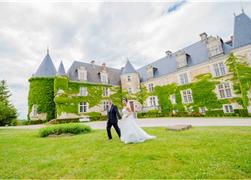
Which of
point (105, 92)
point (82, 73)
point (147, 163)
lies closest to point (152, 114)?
point (105, 92)

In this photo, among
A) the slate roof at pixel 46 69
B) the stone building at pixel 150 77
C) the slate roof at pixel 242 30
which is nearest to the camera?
the slate roof at pixel 242 30

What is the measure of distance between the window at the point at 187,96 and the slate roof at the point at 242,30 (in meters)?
8.23

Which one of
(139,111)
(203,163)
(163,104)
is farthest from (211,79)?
(203,163)

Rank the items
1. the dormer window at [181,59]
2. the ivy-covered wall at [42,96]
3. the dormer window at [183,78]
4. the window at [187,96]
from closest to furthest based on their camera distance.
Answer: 1. the window at [187,96]
2. the dormer window at [183,78]
3. the dormer window at [181,59]
4. the ivy-covered wall at [42,96]

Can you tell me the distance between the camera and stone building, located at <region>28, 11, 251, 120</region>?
18688 millimetres

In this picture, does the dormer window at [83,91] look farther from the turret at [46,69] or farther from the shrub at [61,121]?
the turret at [46,69]

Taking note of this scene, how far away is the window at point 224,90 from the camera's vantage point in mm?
18559

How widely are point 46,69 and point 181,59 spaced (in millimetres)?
24371

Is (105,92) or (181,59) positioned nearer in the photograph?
(181,59)

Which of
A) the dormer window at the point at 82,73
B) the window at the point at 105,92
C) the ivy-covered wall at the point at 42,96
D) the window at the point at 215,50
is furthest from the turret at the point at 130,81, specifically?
the window at the point at 215,50

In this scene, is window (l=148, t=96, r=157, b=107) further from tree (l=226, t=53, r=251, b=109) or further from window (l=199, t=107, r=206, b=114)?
tree (l=226, t=53, r=251, b=109)

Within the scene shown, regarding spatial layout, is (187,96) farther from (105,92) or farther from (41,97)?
(41,97)

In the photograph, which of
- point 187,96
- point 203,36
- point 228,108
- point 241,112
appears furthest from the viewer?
point 203,36

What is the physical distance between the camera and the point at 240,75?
16.8 metres
